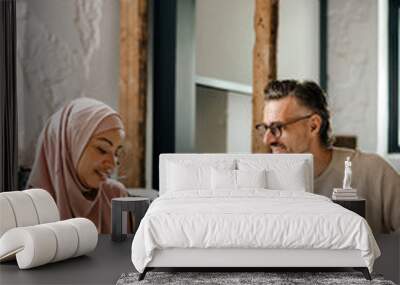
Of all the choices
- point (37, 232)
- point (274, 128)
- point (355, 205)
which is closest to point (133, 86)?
point (274, 128)

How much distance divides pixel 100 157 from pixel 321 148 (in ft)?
7.09

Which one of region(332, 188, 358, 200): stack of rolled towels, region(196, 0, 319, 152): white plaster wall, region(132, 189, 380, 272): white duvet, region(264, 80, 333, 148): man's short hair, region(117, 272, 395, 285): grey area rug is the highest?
region(196, 0, 319, 152): white plaster wall

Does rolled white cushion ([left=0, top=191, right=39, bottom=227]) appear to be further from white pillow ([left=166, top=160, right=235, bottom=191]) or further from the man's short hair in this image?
the man's short hair

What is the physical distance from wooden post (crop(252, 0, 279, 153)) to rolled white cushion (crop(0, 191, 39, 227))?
226cm

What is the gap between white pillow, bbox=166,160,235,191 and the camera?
216 inches

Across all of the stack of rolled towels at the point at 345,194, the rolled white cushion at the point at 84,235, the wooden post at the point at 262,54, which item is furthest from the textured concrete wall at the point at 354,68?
the rolled white cushion at the point at 84,235

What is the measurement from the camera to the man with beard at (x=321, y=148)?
19.6 feet

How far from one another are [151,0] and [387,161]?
2789 mm

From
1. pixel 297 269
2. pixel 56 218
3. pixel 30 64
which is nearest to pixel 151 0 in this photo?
pixel 30 64

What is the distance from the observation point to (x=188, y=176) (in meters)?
5.52

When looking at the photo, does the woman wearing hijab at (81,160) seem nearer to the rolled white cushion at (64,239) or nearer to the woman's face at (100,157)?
the woman's face at (100,157)

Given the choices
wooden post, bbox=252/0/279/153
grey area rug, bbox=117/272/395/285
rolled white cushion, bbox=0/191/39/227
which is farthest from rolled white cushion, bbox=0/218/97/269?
wooden post, bbox=252/0/279/153

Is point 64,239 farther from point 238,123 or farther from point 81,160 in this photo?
point 238,123

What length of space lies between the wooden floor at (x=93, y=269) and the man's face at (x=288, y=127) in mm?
1260
